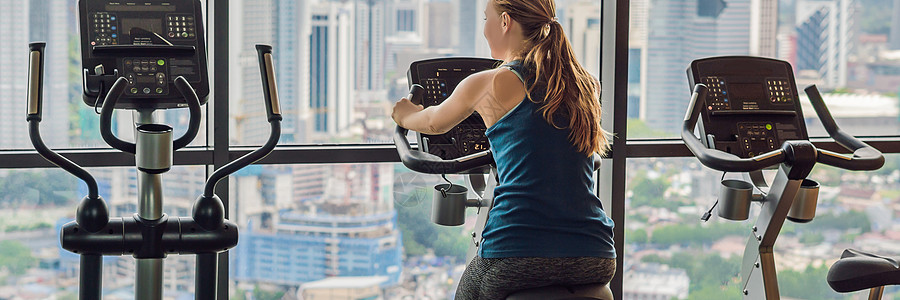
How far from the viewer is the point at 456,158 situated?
2.76m

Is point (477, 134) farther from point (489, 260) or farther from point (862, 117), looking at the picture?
point (862, 117)

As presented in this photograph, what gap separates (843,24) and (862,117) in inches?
16.4

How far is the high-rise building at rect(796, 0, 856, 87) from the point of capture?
3854 mm

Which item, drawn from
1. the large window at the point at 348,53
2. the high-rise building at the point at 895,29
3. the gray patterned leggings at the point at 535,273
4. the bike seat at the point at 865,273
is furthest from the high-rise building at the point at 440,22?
the high-rise building at the point at 895,29

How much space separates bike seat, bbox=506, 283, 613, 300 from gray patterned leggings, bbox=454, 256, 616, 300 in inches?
0.5

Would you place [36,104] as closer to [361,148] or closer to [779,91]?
[361,148]

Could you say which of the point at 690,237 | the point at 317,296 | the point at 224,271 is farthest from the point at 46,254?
the point at 690,237

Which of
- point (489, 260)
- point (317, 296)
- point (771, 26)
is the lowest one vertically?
point (317, 296)

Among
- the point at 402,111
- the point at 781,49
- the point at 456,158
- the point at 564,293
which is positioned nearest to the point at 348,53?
the point at 456,158

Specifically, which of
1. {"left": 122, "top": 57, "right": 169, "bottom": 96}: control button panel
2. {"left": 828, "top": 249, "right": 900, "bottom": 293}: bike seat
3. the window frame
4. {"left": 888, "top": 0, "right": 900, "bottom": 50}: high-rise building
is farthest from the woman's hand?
{"left": 888, "top": 0, "right": 900, "bottom": 50}: high-rise building

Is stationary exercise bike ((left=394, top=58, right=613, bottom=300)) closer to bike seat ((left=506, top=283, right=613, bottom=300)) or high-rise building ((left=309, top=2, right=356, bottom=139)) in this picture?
bike seat ((left=506, top=283, right=613, bottom=300))

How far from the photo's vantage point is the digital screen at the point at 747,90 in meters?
3.18

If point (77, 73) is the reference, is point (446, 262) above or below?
below

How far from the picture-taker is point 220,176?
8.63ft
